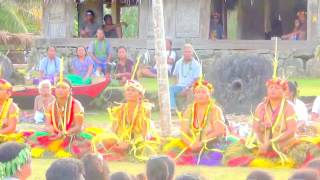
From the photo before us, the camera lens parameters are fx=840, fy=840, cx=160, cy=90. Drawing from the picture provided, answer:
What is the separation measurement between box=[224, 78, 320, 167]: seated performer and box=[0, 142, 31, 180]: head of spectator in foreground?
453 cm

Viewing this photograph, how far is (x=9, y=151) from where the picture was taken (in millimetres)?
5953

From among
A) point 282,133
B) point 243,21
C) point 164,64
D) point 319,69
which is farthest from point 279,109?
point 243,21

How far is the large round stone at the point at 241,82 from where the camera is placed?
14.5 m

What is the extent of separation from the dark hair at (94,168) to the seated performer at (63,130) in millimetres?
4013

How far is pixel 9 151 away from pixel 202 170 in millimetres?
4150

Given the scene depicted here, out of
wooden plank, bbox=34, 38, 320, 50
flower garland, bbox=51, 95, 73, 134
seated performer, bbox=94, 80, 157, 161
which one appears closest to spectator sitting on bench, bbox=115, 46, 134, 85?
wooden plank, bbox=34, 38, 320, 50

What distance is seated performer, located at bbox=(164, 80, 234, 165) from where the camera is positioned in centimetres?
1034

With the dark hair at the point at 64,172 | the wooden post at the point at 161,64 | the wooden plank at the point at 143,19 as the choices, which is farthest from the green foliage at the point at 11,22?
the dark hair at the point at 64,172

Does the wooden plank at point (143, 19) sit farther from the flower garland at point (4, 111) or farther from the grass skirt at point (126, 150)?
the grass skirt at point (126, 150)

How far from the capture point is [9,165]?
579 centimetres

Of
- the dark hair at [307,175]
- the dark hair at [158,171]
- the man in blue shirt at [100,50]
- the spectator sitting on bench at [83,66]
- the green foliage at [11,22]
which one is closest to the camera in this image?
the dark hair at [307,175]

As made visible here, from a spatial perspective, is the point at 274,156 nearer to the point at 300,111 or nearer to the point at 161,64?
the point at 300,111

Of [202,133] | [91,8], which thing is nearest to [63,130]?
[202,133]

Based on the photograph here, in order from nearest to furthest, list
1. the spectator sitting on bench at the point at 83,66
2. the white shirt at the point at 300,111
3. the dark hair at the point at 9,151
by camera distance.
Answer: the dark hair at the point at 9,151 < the white shirt at the point at 300,111 < the spectator sitting on bench at the point at 83,66
